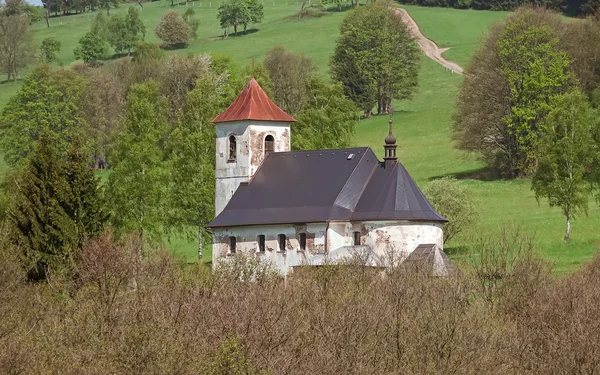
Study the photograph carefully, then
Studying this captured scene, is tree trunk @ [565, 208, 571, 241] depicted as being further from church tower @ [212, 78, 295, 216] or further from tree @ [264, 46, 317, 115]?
tree @ [264, 46, 317, 115]

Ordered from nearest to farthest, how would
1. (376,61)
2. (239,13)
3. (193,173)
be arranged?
1. (193,173)
2. (376,61)
3. (239,13)

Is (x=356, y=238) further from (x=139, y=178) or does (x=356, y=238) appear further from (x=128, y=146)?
(x=128, y=146)

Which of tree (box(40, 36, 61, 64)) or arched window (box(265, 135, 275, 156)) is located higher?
arched window (box(265, 135, 275, 156))

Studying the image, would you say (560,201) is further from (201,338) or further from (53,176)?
(201,338)

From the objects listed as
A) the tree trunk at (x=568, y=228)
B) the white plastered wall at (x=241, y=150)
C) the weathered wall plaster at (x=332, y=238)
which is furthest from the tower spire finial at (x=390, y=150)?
the tree trunk at (x=568, y=228)

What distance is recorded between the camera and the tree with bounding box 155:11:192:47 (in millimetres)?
149250

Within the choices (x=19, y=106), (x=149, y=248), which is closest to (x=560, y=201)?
(x=149, y=248)

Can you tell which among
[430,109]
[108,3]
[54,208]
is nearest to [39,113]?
[430,109]

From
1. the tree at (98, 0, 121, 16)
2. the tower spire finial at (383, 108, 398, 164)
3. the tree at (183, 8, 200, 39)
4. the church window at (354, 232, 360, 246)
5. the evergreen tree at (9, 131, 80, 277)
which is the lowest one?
the tree at (98, 0, 121, 16)

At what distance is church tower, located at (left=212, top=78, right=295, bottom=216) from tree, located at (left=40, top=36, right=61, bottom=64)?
81.8 m

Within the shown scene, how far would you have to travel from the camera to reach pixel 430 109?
372 ft

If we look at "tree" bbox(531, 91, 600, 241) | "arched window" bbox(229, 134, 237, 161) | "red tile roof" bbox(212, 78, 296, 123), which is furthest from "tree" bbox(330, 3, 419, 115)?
"arched window" bbox(229, 134, 237, 161)

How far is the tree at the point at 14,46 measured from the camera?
447 feet

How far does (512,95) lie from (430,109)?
83.2 ft
